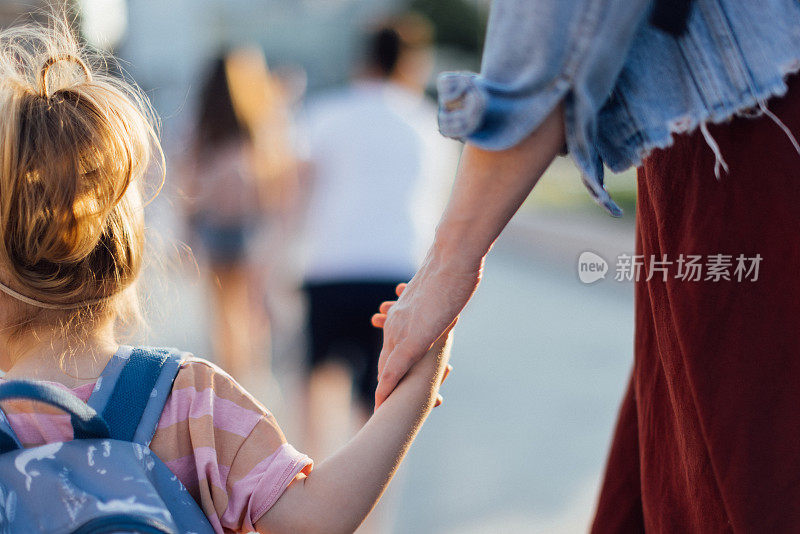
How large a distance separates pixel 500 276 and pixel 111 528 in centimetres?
858

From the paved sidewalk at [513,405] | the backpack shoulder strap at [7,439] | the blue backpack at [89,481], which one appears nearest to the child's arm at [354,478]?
the blue backpack at [89,481]

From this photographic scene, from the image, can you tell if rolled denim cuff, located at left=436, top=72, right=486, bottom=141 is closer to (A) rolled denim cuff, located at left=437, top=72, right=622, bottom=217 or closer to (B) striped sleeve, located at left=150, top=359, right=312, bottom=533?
(A) rolled denim cuff, located at left=437, top=72, right=622, bottom=217

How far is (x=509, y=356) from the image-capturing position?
19.9 feet

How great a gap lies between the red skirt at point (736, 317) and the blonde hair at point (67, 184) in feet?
2.96

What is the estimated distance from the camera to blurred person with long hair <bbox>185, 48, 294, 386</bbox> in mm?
4438

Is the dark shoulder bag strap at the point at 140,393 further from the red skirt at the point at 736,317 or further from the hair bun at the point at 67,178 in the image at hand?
the red skirt at the point at 736,317

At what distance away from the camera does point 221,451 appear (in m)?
1.34

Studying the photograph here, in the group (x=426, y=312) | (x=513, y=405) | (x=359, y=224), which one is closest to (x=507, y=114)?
(x=426, y=312)

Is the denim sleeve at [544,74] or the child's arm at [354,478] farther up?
the denim sleeve at [544,74]

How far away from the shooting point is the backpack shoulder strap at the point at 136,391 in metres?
1.25

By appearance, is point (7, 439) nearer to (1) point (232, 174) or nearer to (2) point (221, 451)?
(2) point (221, 451)

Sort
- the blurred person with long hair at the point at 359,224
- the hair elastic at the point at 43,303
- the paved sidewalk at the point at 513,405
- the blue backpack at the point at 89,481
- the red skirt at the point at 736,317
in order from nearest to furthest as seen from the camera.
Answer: the blue backpack at the point at 89,481 → the red skirt at the point at 736,317 → the hair elastic at the point at 43,303 → the blurred person with long hair at the point at 359,224 → the paved sidewalk at the point at 513,405

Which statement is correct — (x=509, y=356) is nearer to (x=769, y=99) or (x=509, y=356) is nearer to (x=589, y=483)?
(x=589, y=483)

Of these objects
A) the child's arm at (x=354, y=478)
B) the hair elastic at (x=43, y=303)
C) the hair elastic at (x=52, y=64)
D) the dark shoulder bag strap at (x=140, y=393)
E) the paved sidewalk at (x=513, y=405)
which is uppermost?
the hair elastic at (x=52, y=64)
